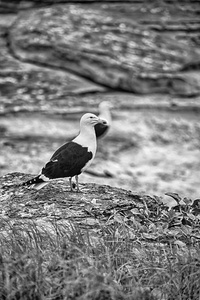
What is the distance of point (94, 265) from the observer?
3492mm

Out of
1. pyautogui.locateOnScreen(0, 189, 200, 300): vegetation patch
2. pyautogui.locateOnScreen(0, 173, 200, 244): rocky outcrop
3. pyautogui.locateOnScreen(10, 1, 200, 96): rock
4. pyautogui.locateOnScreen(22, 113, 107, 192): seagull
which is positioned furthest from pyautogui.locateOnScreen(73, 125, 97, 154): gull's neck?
pyautogui.locateOnScreen(10, 1, 200, 96): rock

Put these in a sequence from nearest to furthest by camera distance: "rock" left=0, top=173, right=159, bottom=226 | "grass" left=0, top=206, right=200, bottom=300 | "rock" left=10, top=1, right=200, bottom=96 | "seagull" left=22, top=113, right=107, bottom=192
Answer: "grass" left=0, top=206, right=200, bottom=300
"rock" left=0, top=173, right=159, bottom=226
"seagull" left=22, top=113, right=107, bottom=192
"rock" left=10, top=1, right=200, bottom=96

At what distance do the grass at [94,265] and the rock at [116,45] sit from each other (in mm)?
9060

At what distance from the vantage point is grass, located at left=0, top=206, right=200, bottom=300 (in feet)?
10.8

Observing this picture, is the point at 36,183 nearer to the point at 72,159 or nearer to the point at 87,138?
the point at 72,159

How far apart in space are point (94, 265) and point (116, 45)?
33.2 feet

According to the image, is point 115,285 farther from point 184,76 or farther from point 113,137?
point 184,76

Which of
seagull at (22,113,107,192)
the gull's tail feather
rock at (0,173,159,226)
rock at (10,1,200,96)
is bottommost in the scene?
rock at (10,1,200,96)

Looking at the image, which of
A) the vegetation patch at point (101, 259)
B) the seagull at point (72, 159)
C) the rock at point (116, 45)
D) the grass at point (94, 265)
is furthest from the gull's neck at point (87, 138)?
the rock at point (116, 45)

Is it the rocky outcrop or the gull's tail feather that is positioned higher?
the gull's tail feather

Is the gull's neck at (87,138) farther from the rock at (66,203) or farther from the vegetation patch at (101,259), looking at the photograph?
the vegetation patch at (101,259)

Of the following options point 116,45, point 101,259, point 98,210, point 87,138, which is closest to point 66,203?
point 98,210

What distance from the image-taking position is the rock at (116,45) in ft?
42.4

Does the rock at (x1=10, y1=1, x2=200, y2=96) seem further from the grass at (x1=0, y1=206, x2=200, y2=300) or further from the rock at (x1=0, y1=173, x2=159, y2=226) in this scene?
the grass at (x1=0, y1=206, x2=200, y2=300)
